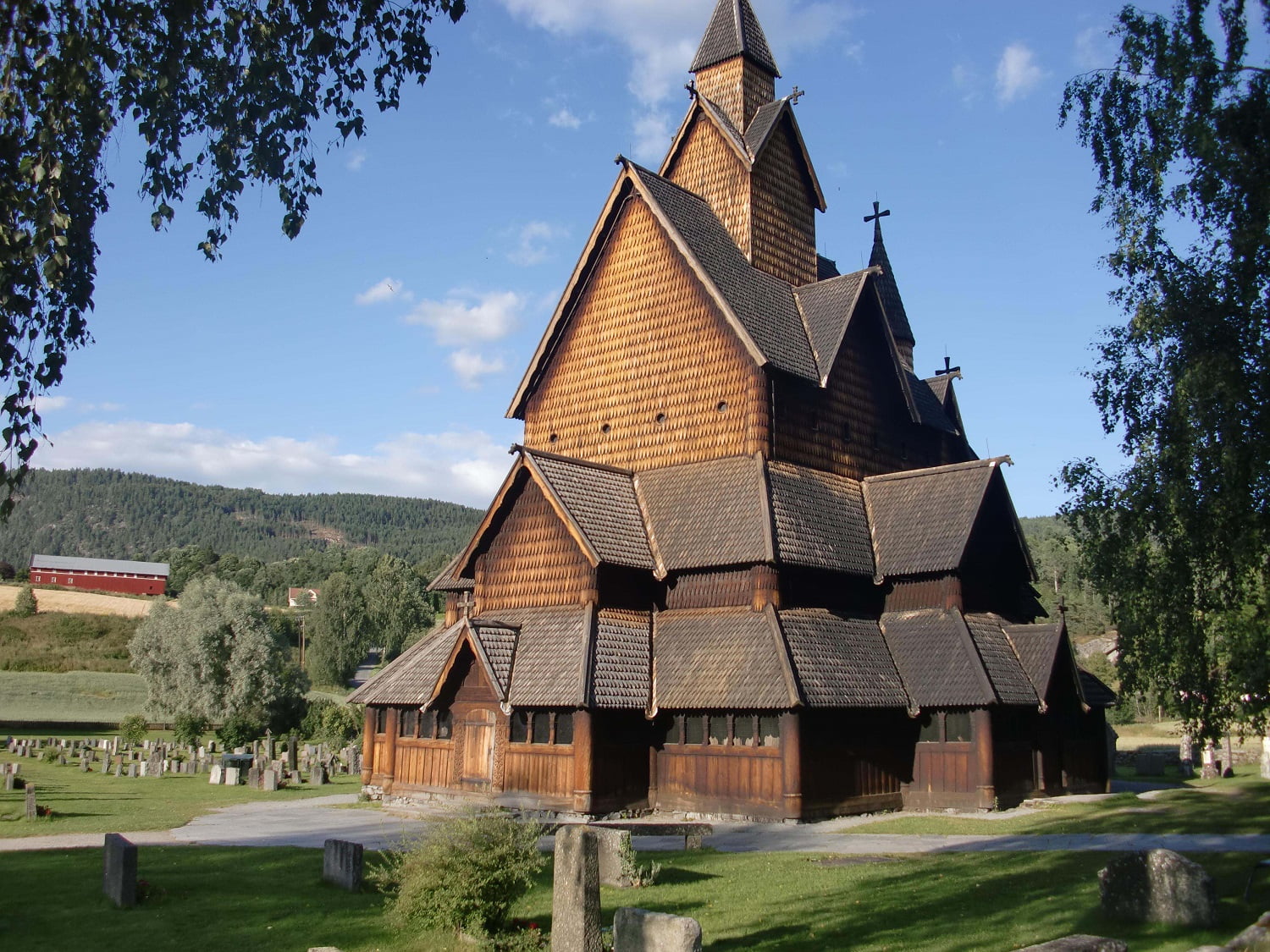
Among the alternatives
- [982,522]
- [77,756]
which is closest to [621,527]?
[982,522]

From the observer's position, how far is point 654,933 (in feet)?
31.2

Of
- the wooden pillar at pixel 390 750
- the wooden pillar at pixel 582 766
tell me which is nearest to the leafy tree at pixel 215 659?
the wooden pillar at pixel 390 750

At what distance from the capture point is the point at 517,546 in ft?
84.5

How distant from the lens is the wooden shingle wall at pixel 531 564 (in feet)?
80.3

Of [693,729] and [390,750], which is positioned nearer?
[693,729]

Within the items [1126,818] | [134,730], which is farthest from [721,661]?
[134,730]

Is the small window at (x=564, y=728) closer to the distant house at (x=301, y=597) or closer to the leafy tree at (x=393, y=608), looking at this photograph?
the leafy tree at (x=393, y=608)

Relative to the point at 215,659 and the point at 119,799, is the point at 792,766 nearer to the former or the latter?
the point at 119,799

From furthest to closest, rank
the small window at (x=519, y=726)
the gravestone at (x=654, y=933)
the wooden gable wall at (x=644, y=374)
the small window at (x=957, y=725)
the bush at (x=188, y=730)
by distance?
the bush at (x=188, y=730)
the wooden gable wall at (x=644, y=374)
the small window at (x=957, y=725)
the small window at (x=519, y=726)
the gravestone at (x=654, y=933)

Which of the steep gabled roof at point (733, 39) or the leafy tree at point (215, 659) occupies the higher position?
the steep gabled roof at point (733, 39)

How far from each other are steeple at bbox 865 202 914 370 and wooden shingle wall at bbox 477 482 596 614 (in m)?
19.1

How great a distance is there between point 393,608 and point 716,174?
77.9 m

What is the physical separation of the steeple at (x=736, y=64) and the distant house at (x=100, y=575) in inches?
5702

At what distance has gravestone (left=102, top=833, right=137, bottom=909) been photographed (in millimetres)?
13406
